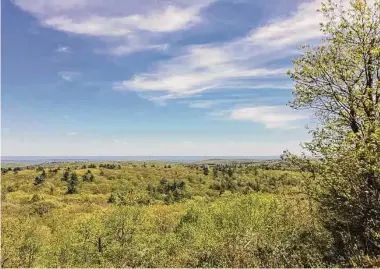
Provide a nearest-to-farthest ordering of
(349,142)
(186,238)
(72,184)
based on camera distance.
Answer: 1. (349,142)
2. (186,238)
3. (72,184)

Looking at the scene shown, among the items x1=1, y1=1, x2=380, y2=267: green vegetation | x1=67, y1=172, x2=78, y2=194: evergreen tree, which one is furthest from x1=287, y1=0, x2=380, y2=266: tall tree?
x1=67, y1=172, x2=78, y2=194: evergreen tree

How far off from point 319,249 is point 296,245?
1112 millimetres

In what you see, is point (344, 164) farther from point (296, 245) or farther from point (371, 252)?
point (296, 245)

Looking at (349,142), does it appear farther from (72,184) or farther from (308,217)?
(72,184)

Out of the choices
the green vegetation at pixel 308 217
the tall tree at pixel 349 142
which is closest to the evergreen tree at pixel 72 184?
the green vegetation at pixel 308 217

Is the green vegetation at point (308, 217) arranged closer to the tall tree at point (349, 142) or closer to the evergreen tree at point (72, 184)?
the tall tree at point (349, 142)

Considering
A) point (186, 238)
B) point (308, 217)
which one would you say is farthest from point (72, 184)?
point (308, 217)

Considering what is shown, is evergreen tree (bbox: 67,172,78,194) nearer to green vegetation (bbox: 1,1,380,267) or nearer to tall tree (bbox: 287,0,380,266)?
green vegetation (bbox: 1,1,380,267)

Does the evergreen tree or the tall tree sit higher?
the tall tree

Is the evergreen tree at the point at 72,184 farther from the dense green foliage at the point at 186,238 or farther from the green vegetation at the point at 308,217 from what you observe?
the green vegetation at the point at 308,217

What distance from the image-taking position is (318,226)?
19656 millimetres

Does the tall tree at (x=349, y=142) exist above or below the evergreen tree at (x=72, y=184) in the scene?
above

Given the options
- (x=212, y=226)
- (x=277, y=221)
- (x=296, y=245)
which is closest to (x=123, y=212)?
(x=212, y=226)

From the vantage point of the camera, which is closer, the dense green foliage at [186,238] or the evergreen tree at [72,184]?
the dense green foliage at [186,238]
